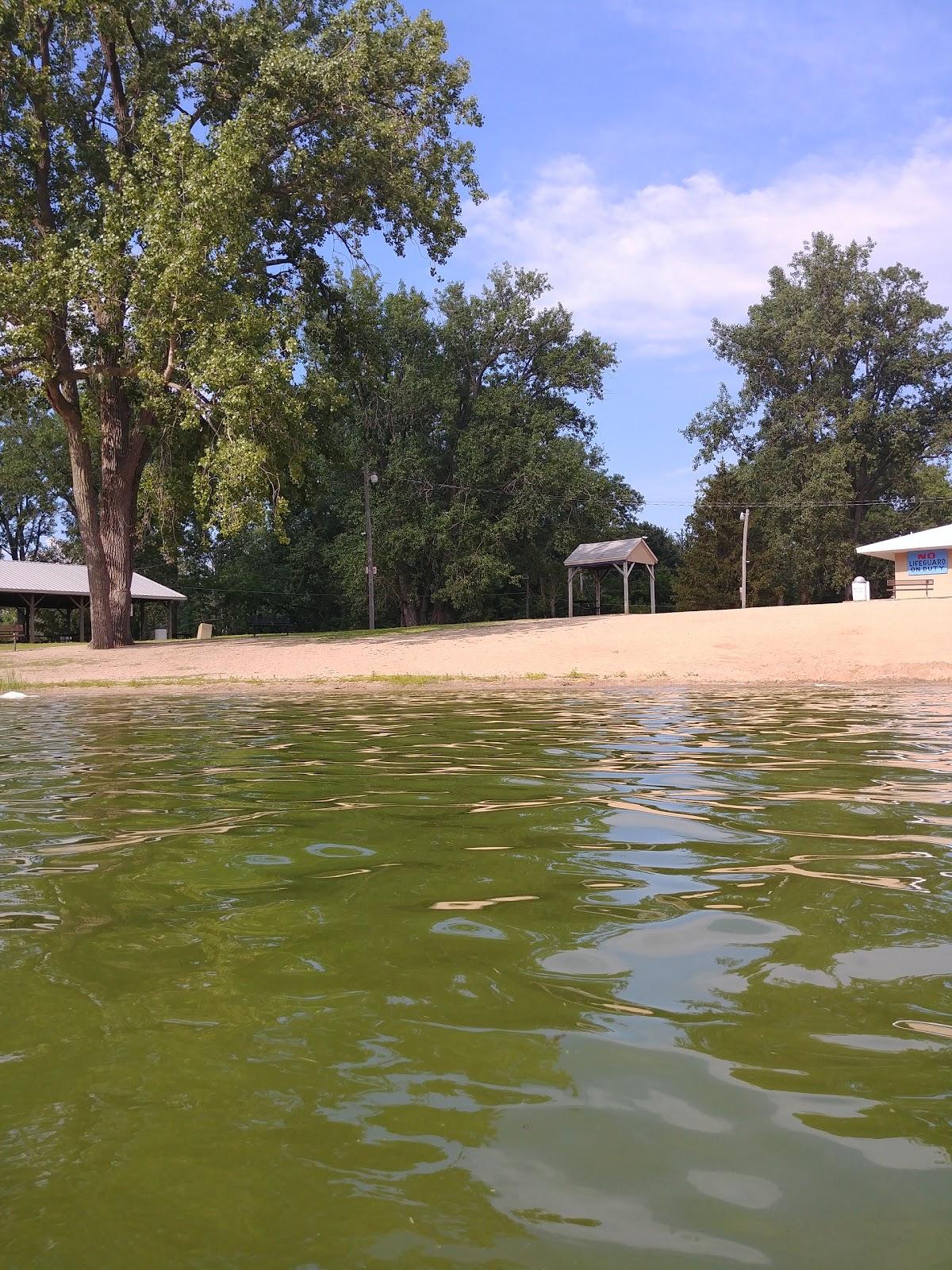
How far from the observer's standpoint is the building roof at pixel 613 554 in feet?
120

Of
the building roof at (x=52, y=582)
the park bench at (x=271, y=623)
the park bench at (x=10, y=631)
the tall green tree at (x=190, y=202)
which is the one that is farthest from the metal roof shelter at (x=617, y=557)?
the park bench at (x=10, y=631)

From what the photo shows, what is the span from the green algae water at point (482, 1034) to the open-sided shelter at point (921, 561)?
32698 millimetres

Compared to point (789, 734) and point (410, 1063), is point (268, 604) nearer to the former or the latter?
point (789, 734)

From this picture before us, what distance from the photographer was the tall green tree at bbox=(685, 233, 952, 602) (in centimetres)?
4903

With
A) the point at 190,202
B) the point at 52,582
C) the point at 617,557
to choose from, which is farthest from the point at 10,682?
the point at 52,582

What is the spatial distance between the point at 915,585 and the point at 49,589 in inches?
1360

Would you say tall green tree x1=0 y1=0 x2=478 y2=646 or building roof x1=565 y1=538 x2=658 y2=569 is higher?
tall green tree x1=0 y1=0 x2=478 y2=646

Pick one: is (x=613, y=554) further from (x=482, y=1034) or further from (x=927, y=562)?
(x=482, y=1034)

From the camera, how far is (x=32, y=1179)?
1.49 m

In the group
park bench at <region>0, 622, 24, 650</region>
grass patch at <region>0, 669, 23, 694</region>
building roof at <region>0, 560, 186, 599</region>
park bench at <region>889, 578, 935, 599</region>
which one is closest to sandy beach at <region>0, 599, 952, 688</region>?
grass patch at <region>0, 669, 23, 694</region>

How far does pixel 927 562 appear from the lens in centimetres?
3547

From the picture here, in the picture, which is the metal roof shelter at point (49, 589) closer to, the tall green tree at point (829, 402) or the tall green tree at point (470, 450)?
the tall green tree at point (470, 450)

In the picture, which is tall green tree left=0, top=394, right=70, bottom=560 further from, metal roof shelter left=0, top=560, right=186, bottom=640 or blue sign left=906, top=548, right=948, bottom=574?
blue sign left=906, top=548, right=948, bottom=574

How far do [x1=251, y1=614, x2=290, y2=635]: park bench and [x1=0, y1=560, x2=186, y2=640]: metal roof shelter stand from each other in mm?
10648
